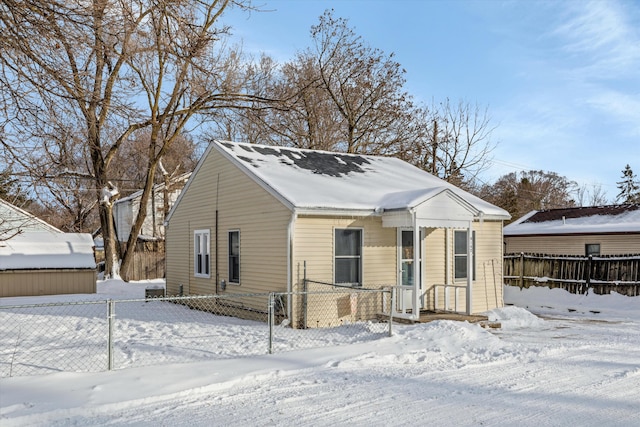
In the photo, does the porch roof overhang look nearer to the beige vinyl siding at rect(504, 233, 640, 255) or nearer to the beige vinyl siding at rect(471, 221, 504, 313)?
the beige vinyl siding at rect(471, 221, 504, 313)

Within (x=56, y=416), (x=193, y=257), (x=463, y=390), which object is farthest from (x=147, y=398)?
(x=193, y=257)

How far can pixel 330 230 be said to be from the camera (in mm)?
13383

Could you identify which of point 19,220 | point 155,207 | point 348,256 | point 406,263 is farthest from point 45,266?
point 406,263

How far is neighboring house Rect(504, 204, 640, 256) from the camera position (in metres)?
21.1

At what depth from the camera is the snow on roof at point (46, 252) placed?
2247 cm

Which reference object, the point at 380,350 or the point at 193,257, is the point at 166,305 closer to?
the point at 193,257

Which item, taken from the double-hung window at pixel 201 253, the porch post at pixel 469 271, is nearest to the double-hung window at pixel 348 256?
the porch post at pixel 469 271

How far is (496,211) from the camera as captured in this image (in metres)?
16.4

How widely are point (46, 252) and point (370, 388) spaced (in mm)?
20391

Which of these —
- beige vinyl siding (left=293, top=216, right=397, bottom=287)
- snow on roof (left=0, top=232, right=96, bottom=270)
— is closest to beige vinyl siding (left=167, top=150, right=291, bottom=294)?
beige vinyl siding (left=293, top=216, right=397, bottom=287)

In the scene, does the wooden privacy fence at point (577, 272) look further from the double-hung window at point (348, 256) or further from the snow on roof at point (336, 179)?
the double-hung window at point (348, 256)

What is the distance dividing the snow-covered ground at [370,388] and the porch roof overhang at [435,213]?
3156mm

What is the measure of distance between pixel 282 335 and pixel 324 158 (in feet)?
23.5

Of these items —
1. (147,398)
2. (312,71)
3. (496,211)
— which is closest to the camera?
(147,398)
